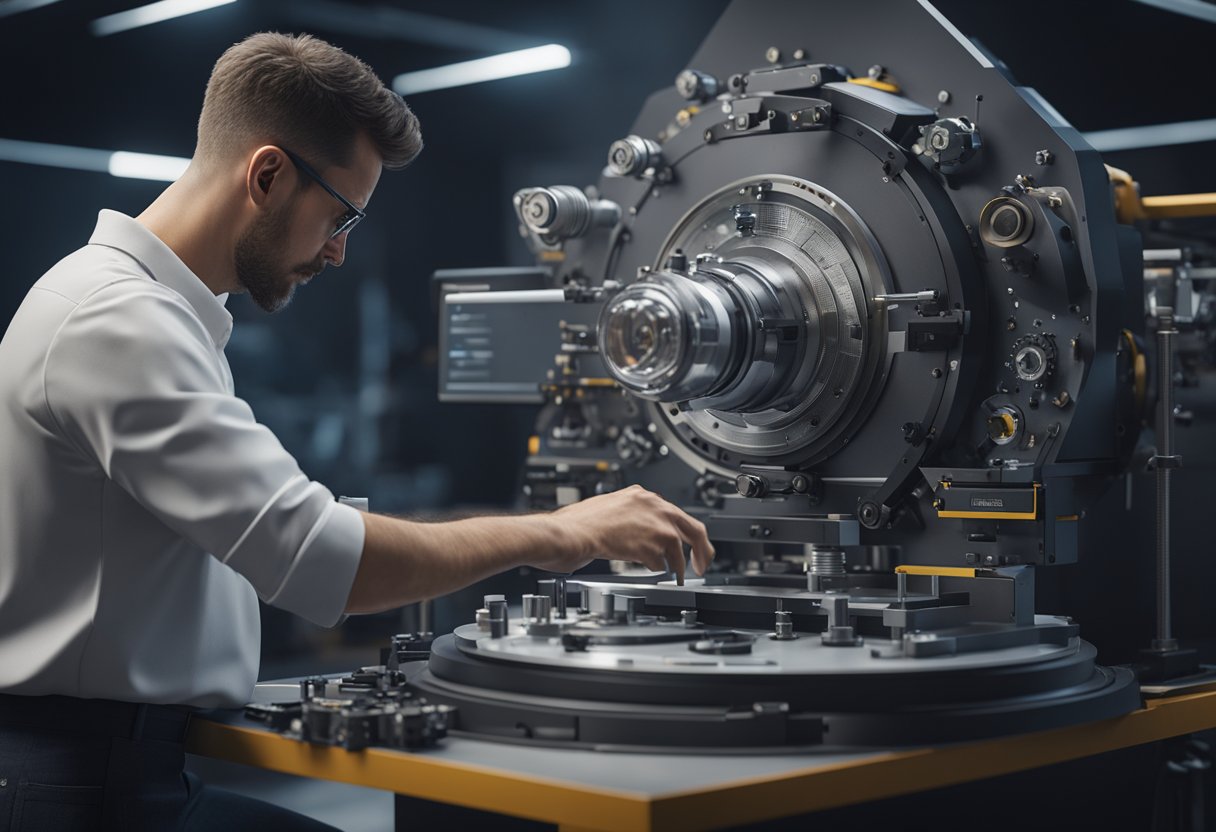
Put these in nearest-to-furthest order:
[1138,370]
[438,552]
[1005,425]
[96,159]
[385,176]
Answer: [438,552]
[1005,425]
[1138,370]
[96,159]
[385,176]

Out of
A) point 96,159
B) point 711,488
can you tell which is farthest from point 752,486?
point 96,159

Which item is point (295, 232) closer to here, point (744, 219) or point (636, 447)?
point (744, 219)

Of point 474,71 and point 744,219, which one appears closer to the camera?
point 744,219

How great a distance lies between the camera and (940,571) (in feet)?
7.80

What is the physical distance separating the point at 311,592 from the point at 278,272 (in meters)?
0.56

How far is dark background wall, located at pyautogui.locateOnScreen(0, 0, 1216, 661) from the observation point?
4.29 m

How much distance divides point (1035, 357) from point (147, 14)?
11.1ft

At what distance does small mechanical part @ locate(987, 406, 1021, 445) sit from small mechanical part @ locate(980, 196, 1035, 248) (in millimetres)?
268

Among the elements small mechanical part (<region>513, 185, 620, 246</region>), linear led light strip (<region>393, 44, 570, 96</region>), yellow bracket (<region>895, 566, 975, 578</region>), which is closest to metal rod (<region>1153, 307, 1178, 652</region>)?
yellow bracket (<region>895, 566, 975, 578</region>)

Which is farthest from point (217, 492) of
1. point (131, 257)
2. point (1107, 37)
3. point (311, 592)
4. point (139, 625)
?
point (1107, 37)

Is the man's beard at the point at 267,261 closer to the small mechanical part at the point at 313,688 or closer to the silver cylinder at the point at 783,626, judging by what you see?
the small mechanical part at the point at 313,688

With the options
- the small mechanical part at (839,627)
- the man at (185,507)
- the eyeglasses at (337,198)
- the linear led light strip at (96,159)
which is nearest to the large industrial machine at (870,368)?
the small mechanical part at (839,627)

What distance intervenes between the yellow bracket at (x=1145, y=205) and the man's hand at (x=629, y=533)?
1029 millimetres

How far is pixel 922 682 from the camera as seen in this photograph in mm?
1834
